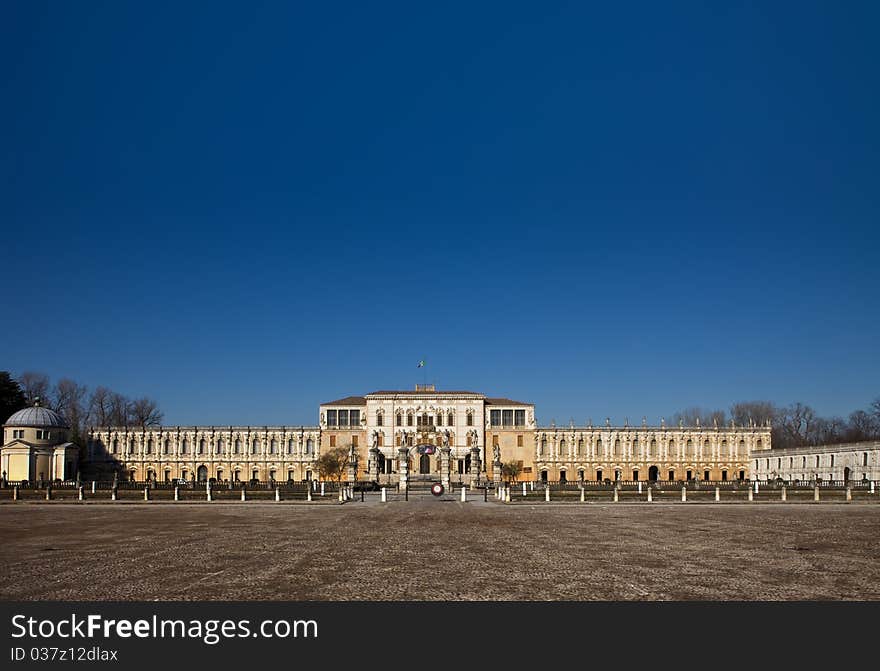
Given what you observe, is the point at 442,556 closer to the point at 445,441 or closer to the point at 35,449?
the point at 35,449

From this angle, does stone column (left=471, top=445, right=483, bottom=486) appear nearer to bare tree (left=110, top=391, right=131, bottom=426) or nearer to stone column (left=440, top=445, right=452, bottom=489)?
stone column (left=440, top=445, right=452, bottom=489)

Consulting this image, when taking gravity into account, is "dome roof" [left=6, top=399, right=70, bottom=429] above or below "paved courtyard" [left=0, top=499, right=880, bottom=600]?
above

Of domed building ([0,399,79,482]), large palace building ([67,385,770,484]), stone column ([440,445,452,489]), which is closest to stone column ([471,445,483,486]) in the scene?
stone column ([440,445,452,489])

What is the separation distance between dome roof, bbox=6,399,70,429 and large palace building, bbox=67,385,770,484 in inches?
1031

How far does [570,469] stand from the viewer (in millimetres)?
116375

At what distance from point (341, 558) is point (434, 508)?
26.0m

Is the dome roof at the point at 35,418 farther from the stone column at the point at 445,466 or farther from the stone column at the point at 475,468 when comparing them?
the stone column at the point at 475,468

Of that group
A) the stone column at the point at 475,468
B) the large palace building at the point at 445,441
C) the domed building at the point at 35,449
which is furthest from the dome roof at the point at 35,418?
the stone column at the point at 475,468

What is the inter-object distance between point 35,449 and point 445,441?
165 feet

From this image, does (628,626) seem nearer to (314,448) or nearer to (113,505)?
(113,505)

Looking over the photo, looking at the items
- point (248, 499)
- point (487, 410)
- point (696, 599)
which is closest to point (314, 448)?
point (487, 410)

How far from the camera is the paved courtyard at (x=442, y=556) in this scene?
16.3 m

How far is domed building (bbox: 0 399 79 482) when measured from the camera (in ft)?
278

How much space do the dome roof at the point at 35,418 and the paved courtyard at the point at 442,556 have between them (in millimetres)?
51524
